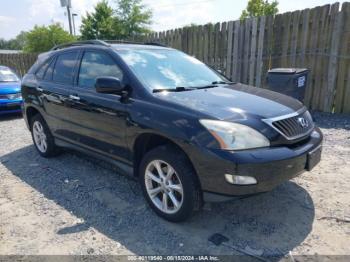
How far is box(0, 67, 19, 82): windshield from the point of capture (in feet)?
30.2

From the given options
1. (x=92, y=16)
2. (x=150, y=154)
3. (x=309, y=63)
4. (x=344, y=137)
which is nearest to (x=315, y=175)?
(x=344, y=137)

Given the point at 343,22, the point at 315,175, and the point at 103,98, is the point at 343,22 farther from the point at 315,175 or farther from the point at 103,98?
the point at 103,98

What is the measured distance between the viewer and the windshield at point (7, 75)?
920 centimetres

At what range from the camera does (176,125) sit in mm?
2803

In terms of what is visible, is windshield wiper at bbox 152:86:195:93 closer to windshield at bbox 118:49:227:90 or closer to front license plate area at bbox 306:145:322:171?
windshield at bbox 118:49:227:90

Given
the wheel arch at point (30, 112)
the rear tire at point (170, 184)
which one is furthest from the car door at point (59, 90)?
the rear tire at point (170, 184)

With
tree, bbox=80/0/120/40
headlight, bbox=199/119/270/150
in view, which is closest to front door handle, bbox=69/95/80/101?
headlight, bbox=199/119/270/150

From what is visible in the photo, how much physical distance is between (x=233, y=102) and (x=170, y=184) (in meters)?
1.01

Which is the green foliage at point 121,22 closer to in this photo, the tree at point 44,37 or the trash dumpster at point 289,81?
the tree at point 44,37

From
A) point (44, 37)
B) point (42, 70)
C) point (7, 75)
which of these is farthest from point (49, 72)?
point (44, 37)

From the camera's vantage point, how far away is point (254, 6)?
79.5 ft

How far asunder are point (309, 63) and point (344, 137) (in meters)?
2.35

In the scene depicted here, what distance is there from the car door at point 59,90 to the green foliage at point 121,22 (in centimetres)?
2597

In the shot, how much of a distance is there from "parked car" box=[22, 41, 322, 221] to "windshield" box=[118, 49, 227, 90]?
0.01 m
